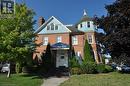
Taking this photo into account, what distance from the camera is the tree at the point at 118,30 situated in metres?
25.3

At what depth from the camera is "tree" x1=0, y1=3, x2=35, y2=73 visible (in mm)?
29062

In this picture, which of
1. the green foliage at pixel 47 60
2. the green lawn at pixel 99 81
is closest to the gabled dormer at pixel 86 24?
the green foliage at pixel 47 60

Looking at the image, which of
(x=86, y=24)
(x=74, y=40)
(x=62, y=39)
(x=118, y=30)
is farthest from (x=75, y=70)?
(x=86, y=24)

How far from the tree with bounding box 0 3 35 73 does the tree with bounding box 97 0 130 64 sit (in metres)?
8.70

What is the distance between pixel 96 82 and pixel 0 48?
1129 cm

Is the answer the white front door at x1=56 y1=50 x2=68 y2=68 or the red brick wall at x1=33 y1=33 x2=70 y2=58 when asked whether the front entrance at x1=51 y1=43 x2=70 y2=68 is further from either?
the red brick wall at x1=33 y1=33 x2=70 y2=58

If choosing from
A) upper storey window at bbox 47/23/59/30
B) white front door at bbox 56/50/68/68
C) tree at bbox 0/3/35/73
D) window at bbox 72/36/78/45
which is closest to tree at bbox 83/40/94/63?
window at bbox 72/36/78/45

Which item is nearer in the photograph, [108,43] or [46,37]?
[108,43]

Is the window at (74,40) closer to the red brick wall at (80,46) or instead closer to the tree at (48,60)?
the red brick wall at (80,46)

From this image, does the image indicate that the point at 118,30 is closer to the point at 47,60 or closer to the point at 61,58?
the point at 47,60

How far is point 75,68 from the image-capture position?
32406 mm

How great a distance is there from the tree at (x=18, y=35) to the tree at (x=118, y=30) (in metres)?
8.70

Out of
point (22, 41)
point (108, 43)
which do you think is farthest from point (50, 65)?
point (108, 43)

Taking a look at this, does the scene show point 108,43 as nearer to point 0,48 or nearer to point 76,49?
point 0,48
